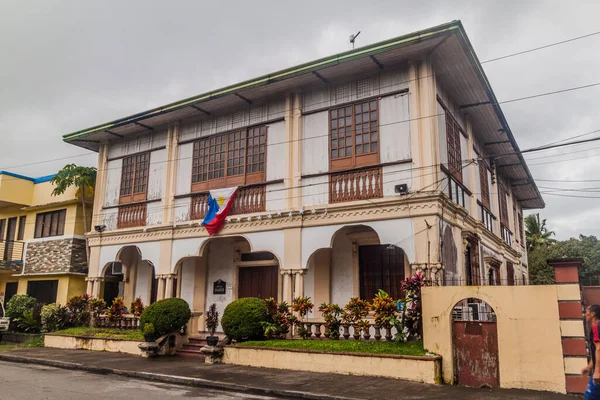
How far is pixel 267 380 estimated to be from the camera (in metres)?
10.8

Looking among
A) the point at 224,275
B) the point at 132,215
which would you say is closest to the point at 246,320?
the point at 224,275

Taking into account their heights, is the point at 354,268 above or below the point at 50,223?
below

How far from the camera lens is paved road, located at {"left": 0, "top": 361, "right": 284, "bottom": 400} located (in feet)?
30.2

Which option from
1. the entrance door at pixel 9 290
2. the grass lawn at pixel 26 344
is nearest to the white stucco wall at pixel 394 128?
the grass lawn at pixel 26 344

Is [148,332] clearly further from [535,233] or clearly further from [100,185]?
[535,233]

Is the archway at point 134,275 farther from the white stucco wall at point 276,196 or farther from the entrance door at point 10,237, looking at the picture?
the white stucco wall at point 276,196

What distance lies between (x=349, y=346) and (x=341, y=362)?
1.79 feet

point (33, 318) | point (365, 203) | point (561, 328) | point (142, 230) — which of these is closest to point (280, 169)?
point (365, 203)

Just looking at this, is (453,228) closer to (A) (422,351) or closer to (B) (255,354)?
(A) (422,351)

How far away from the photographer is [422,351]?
10.6 m

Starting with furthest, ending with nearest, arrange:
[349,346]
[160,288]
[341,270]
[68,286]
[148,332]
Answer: [68,286], [160,288], [341,270], [148,332], [349,346]

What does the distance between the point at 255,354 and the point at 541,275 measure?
85.6 feet

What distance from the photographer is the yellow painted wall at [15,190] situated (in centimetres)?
2377

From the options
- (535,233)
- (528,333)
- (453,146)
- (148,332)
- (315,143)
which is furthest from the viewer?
(535,233)
